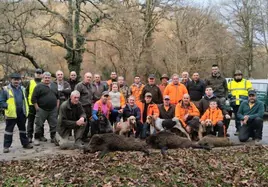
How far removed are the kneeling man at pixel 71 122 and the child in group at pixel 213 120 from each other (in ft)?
10.0

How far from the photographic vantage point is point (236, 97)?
1031 cm

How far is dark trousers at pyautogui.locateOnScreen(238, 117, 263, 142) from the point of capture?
364 inches

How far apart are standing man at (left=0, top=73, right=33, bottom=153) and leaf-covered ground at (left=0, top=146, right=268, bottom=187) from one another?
122 cm

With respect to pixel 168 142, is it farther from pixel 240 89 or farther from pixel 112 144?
pixel 240 89

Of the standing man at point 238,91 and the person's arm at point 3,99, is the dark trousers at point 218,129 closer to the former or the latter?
the standing man at point 238,91

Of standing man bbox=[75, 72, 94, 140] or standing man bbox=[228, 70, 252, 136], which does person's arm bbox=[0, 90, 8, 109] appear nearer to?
standing man bbox=[75, 72, 94, 140]

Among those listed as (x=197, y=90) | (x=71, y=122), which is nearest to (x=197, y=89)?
(x=197, y=90)

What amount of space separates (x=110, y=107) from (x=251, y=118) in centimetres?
370

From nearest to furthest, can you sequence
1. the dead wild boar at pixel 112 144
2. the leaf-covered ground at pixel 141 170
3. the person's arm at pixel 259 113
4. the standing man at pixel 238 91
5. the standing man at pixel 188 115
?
the leaf-covered ground at pixel 141 170 → the dead wild boar at pixel 112 144 → the standing man at pixel 188 115 → the person's arm at pixel 259 113 → the standing man at pixel 238 91

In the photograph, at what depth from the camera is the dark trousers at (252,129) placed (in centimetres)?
925

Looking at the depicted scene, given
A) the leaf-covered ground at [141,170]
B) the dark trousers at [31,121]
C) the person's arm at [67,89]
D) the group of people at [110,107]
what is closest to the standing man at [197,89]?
the group of people at [110,107]

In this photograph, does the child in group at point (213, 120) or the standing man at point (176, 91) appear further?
the standing man at point (176, 91)

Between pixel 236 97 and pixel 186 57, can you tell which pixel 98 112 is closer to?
pixel 236 97

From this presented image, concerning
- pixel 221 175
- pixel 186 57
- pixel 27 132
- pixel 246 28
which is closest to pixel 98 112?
pixel 27 132
